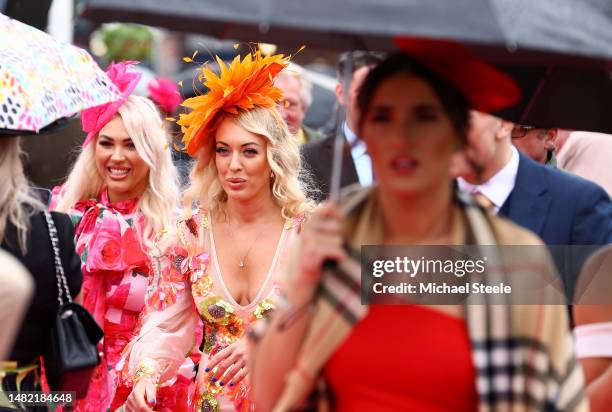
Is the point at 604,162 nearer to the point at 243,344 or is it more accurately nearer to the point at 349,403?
the point at 243,344

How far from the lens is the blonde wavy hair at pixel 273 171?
6074 mm

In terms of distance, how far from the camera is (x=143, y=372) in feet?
18.6

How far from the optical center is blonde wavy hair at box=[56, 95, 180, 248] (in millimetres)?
7258

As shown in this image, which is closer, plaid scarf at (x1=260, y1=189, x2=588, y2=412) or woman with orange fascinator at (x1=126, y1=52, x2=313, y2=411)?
plaid scarf at (x1=260, y1=189, x2=588, y2=412)

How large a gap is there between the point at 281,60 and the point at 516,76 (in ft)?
8.41

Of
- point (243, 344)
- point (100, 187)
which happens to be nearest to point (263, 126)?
point (243, 344)

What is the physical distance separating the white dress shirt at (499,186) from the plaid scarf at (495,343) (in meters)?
1.36

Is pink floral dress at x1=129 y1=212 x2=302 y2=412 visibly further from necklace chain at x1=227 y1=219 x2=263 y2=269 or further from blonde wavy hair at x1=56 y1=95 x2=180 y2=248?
blonde wavy hair at x1=56 y1=95 x2=180 y2=248

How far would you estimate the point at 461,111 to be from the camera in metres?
3.28

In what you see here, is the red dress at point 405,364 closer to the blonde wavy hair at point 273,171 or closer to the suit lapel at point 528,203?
the suit lapel at point 528,203

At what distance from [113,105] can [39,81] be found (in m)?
2.60

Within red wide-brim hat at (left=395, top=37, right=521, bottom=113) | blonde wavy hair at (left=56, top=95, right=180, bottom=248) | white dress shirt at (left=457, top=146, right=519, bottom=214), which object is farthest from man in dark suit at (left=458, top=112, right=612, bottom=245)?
blonde wavy hair at (left=56, top=95, right=180, bottom=248)

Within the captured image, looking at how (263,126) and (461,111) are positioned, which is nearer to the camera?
(461,111)

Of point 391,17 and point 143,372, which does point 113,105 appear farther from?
point 391,17
